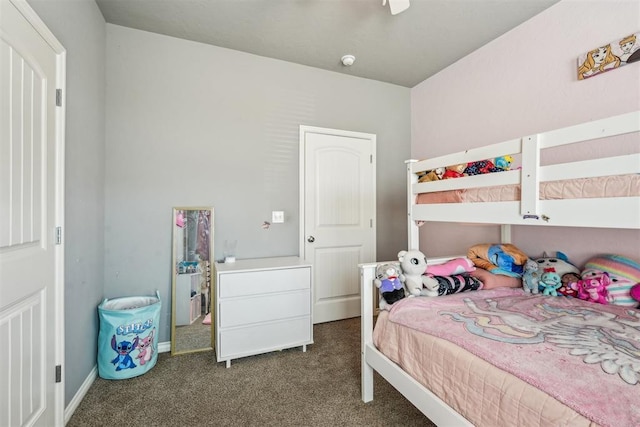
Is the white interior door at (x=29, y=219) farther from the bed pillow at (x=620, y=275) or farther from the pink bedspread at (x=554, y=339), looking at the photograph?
the bed pillow at (x=620, y=275)

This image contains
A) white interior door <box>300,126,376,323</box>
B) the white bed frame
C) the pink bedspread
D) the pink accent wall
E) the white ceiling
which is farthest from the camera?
white interior door <box>300,126,376,323</box>

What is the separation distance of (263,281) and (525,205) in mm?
1731

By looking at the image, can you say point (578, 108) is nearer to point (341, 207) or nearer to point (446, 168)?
point (446, 168)

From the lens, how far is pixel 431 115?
10.5ft

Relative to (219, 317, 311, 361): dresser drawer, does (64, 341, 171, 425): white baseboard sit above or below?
below

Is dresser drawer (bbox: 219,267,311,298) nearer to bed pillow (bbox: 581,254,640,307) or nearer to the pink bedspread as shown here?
the pink bedspread

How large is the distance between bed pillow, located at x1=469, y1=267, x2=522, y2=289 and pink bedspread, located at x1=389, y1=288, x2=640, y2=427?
75 mm

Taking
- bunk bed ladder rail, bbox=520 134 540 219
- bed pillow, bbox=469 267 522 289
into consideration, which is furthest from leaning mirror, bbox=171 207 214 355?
bunk bed ladder rail, bbox=520 134 540 219

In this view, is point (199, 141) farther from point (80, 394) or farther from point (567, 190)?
point (567, 190)

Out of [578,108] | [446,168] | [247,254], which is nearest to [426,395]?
[446,168]

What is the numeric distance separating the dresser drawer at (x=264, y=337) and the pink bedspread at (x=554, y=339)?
103 cm

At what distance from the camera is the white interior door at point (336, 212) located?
2.92 metres

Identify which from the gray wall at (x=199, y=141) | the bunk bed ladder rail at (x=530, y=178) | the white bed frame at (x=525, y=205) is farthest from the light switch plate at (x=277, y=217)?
the bunk bed ladder rail at (x=530, y=178)

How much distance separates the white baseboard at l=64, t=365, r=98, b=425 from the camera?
62.1 inches
